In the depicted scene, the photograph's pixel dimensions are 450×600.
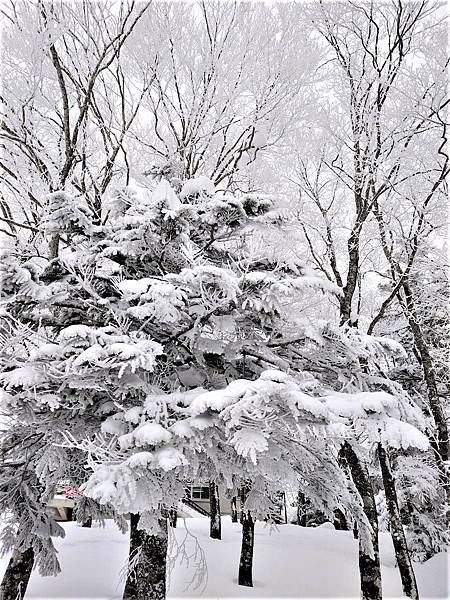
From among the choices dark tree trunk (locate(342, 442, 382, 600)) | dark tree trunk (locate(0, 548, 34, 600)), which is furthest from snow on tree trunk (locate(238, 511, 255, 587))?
dark tree trunk (locate(0, 548, 34, 600))

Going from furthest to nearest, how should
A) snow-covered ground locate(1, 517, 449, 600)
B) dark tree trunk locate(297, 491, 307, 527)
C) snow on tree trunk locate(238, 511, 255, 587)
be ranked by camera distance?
dark tree trunk locate(297, 491, 307, 527), snow on tree trunk locate(238, 511, 255, 587), snow-covered ground locate(1, 517, 449, 600)

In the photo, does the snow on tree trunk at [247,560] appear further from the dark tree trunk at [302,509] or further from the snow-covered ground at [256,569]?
the dark tree trunk at [302,509]

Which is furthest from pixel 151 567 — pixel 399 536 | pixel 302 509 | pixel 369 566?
pixel 302 509

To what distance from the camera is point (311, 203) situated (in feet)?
35.0

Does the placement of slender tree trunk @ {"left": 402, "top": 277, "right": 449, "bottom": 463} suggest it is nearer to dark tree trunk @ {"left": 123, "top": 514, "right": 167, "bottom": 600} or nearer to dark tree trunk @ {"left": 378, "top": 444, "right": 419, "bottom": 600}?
dark tree trunk @ {"left": 378, "top": 444, "right": 419, "bottom": 600}

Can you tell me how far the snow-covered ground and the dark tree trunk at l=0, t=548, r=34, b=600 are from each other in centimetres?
224

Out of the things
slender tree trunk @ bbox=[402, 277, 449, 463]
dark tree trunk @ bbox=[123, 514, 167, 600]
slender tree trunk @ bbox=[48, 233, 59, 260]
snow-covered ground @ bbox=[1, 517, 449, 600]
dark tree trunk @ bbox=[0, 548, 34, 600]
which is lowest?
snow-covered ground @ bbox=[1, 517, 449, 600]

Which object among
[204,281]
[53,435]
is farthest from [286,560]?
[204,281]

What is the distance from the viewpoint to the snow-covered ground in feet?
31.1

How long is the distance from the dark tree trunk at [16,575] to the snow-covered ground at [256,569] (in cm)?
224

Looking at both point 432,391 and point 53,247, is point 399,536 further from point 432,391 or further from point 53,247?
point 53,247

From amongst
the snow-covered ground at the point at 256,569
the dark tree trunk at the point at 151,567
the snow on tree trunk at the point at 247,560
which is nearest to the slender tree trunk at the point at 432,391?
the snow-covered ground at the point at 256,569

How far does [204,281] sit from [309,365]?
203 cm

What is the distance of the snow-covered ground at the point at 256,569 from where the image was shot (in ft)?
31.1
